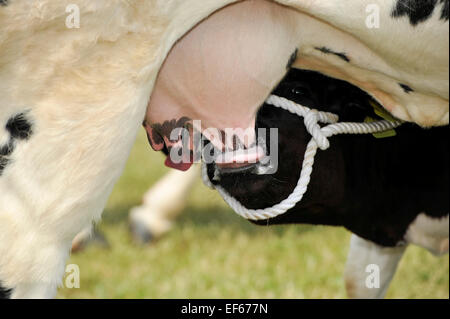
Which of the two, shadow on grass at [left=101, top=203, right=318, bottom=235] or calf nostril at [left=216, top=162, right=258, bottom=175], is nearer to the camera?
calf nostril at [left=216, top=162, right=258, bottom=175]

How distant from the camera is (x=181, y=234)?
309 cm

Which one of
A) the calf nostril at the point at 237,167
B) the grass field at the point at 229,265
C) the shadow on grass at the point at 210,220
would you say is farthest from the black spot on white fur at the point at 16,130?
the shadow on grass at the point at 210,220

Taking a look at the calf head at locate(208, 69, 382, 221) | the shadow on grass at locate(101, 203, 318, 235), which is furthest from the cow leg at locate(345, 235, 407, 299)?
the shadow on grass at locate(101, 203, 318, 235)

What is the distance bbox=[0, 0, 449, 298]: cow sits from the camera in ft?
3.76

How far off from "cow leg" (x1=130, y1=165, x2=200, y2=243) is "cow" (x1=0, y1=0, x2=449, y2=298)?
1661mm

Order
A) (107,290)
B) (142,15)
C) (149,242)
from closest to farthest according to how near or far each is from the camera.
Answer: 1. (142,15)
2. (107,290)
3. (149,242)

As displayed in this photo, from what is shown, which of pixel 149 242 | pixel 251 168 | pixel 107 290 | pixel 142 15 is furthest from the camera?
pixel 149 242

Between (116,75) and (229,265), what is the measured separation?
60.8 inches

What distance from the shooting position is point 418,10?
133 centimetres

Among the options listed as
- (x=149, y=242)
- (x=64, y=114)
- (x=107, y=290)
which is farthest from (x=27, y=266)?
(x=149, y=242)

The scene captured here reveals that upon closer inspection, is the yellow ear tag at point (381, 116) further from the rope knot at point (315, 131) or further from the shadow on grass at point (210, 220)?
the shadow on grass at point (210, 220)

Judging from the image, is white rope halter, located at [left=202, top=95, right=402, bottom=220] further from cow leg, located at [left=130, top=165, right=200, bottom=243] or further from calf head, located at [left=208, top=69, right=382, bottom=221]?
cow leg, located at [left=130, top=165, right=200, bottom=243]

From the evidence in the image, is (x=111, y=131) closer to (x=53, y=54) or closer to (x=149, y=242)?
(x=53, y=54)

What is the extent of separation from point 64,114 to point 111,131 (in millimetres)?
89
